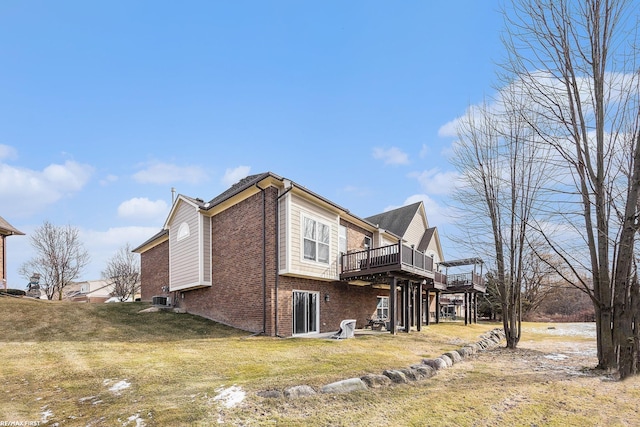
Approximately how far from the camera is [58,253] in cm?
3141

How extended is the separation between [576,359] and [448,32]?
32.9 feet

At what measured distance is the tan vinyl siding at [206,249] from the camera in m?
16.1

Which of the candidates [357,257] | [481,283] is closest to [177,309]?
[357,257]

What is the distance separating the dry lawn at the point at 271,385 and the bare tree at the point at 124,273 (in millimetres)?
28869

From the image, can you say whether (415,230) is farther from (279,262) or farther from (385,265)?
(279,262)

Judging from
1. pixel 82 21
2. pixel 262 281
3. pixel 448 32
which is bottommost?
pixel 262 281

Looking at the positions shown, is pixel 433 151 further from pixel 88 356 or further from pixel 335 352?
pixel 88 356

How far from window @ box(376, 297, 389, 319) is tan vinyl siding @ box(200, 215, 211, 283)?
9578mm

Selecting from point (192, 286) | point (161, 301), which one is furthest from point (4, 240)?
point (192, 286)

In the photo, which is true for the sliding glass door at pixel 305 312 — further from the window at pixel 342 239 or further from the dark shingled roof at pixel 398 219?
the dark shingled roof at pixel 398 219

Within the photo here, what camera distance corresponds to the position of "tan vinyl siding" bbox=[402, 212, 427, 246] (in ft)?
86.7

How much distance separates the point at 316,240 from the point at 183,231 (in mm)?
6638

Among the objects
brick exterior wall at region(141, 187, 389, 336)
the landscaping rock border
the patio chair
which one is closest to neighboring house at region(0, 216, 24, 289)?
brick exterior wall at region(141, 187, 389, 336)

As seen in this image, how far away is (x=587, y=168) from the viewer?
8.23 meters
